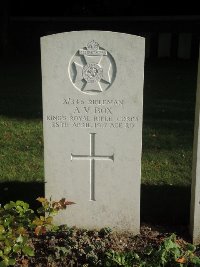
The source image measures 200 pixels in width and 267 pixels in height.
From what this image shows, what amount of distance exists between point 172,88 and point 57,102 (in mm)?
6672

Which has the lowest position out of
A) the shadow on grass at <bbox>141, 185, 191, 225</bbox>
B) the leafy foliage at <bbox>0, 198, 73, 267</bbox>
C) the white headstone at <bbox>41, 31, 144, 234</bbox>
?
the shadow on grass at <bbox>141, 185, 191, 225</bbox>

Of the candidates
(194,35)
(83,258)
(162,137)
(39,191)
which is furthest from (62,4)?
(83,258)

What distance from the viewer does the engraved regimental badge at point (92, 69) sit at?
383 centimetres

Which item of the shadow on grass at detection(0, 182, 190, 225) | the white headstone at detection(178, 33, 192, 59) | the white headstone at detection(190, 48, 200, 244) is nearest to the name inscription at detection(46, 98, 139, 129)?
the white headstone at detection(190, 48, 200, 244)

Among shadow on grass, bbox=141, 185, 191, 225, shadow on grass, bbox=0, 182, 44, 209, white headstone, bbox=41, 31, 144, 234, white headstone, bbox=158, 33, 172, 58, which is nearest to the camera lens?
white headstone, bbox=41, 31, 144, 234

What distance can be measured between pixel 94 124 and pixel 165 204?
4.47ft

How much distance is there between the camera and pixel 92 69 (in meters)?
3.86

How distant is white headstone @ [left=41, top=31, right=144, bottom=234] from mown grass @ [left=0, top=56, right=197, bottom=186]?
1.26m

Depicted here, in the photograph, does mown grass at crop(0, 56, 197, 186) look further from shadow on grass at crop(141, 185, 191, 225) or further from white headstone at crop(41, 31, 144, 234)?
white headstone at crop(41, 31, 144, 234)

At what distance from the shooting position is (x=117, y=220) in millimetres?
4219

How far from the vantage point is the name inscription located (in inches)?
155

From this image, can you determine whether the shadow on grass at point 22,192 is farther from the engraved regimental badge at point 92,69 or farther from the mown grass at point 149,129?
the engraved regimental badge at point 92,69

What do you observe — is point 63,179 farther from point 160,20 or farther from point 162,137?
point 160,20

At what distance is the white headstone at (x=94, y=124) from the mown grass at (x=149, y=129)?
1.26 m
